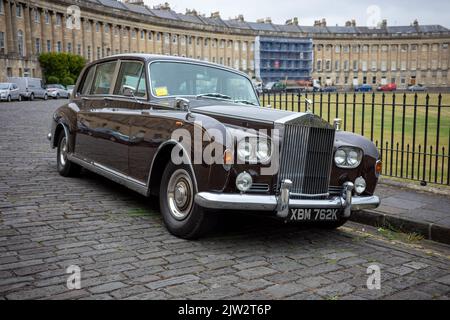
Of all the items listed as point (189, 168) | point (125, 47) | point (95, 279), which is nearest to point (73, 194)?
point (189, 168)

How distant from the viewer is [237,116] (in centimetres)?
513

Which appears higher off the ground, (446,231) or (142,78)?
(142,78)

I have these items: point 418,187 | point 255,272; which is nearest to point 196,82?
point 255,272

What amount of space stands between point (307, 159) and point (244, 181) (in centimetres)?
78

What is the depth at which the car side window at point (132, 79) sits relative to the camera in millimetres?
6227

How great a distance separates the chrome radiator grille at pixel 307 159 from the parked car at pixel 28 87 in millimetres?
42595

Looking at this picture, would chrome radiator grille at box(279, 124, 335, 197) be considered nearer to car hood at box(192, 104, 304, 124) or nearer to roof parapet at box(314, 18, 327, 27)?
car hood at box(192, 104, 304, 124)

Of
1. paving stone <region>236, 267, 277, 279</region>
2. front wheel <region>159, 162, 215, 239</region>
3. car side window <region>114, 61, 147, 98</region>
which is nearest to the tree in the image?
car side window <region>114, 61, 147, 98</region>

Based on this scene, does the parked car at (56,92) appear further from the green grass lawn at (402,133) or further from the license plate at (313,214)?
the license plate at (313,214)

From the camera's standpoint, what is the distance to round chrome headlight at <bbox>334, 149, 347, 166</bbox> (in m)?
5.23

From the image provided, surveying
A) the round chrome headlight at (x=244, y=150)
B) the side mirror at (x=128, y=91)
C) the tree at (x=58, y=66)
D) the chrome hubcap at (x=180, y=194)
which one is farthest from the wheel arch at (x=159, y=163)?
the tree at (x=58, y=66)
